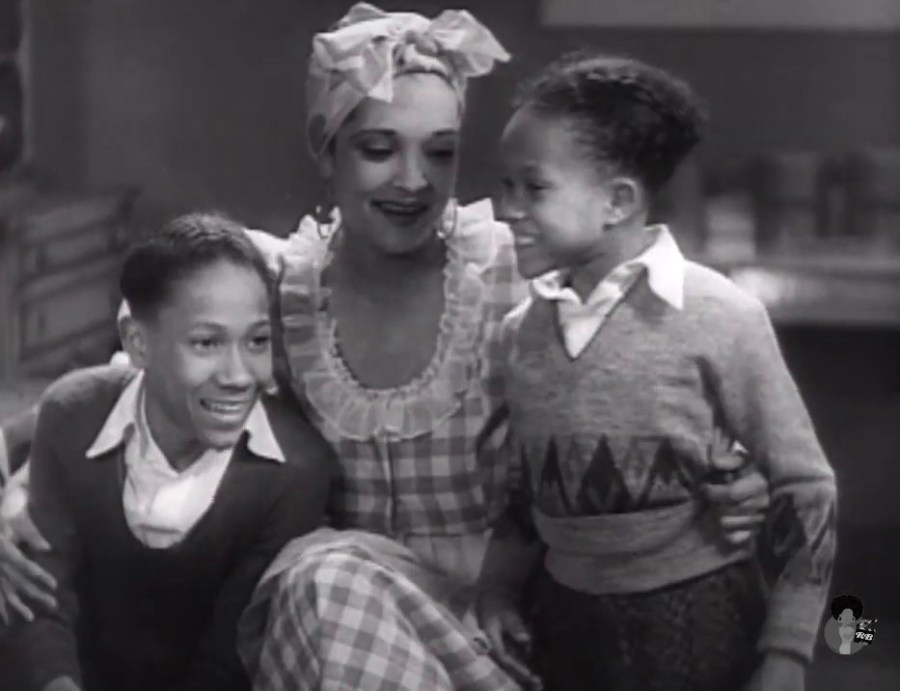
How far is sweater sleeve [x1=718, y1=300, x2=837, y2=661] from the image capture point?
3.09 ft

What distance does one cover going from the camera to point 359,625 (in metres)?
0.97

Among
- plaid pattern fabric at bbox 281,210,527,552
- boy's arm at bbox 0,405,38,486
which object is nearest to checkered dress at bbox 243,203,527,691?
plaid pattern fabric at bbox 281,210,527,552

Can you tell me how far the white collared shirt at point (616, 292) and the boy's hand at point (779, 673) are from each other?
10.2 inches

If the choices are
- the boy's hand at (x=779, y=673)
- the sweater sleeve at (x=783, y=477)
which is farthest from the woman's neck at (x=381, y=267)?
the boy's hand at (x=779, y=673)

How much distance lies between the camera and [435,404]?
1.02m

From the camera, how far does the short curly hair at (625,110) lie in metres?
0.93

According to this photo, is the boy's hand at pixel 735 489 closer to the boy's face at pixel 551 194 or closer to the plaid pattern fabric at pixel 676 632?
the plaid pattern fabric at pixel 676 632

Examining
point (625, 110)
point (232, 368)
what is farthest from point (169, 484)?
point (625, 110)

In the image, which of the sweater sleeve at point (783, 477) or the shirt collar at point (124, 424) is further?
the shirt collar at point (124, 424)

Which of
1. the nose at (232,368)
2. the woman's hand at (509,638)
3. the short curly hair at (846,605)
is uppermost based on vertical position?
the nose at (232,368)

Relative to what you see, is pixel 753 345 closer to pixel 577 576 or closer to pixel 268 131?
pixel 577 576

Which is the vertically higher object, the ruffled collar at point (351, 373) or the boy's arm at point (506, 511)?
the ruffled collar at point (351, 373)

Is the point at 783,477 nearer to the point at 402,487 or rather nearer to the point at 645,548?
the point at 645,548

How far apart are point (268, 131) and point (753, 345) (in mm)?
386
